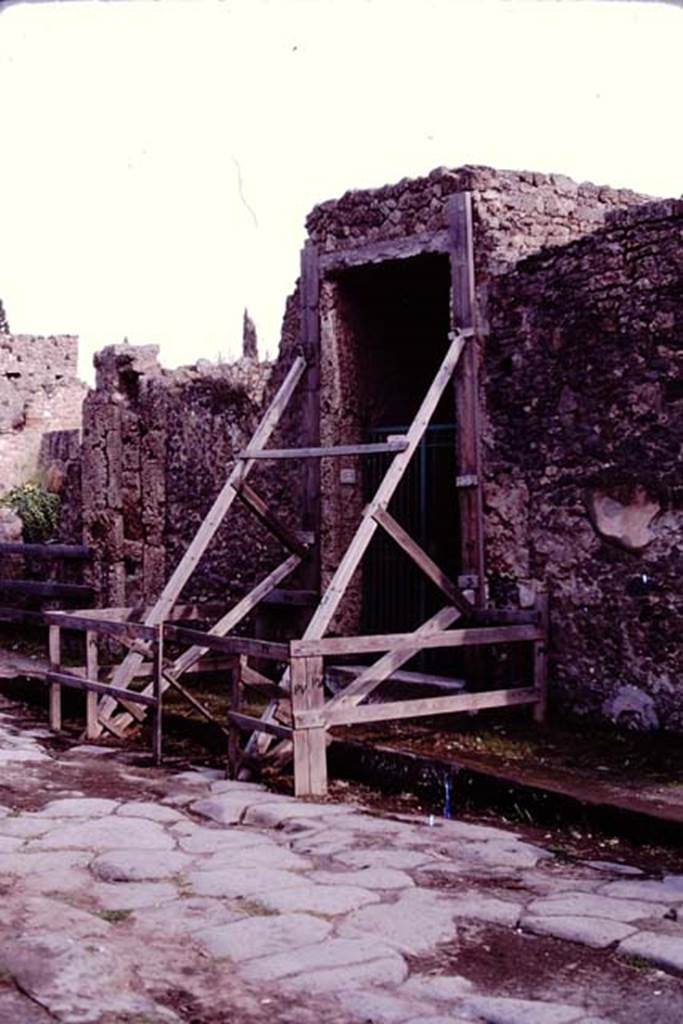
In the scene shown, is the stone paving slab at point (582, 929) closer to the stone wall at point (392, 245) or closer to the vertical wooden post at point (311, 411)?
the stone wall at point (392, 245)

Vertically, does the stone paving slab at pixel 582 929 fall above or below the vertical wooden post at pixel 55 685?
below

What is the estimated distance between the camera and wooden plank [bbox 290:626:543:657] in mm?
6754

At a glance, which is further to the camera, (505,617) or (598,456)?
(505,617)

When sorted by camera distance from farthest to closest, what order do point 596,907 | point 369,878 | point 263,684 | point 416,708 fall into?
point 263,684, point 416,708, point 369,878, point 596,907

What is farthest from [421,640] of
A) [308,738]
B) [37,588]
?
[37,588]

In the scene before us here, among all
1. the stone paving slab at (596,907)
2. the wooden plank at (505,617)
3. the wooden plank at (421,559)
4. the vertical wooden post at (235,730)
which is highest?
the wooden plank at (421,559)

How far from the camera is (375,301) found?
9641 mm

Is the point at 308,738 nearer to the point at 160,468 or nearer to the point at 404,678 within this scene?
the point at 404,678

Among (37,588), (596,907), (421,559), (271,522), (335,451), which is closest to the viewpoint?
(596,907)

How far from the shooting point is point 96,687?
8.29 metres

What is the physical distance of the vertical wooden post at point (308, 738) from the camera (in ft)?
21.9

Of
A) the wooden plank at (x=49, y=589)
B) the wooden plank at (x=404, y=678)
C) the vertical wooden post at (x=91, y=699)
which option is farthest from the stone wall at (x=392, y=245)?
the wooden plank at (x=49, y=589)

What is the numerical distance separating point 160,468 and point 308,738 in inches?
179

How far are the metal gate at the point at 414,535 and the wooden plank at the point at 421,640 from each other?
1.25m
